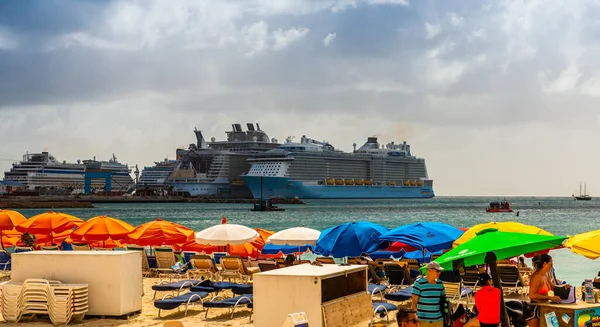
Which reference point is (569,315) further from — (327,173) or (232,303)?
(327,173)

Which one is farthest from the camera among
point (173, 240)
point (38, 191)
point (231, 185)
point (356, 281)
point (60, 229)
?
point (38, 191)

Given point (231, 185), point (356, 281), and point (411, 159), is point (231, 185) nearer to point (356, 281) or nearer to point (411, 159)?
point (411, 159)

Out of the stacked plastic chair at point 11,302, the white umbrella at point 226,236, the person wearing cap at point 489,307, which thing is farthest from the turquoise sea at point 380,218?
the stacked plastic chair at point 11,302

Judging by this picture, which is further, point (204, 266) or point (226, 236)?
point (226, 236)

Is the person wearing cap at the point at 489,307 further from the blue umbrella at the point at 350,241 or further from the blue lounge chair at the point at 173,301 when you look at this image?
the blue umbrella at the point at 350,241

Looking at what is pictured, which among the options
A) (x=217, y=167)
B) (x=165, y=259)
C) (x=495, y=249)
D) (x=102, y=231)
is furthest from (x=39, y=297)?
(x=217, y=167)

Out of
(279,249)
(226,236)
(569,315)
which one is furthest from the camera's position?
(279,249)

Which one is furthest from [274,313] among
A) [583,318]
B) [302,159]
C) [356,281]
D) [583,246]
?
[302,159]

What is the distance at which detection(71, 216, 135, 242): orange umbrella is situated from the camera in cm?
1655

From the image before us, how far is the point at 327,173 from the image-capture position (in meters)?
109

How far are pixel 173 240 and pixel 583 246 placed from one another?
913 centimetres

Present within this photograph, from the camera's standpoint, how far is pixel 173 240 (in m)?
16.1

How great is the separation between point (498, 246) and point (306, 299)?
77.0 inches

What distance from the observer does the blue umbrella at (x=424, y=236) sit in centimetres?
1247
